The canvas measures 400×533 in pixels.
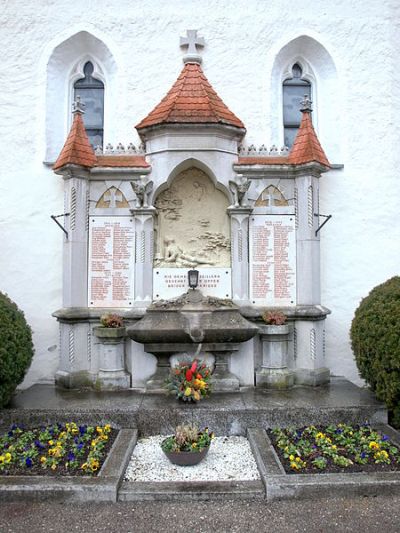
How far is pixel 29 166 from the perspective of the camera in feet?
24.3

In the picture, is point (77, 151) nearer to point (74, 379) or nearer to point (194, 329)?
point (194, 329)

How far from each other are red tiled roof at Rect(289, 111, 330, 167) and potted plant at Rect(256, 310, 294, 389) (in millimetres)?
2292

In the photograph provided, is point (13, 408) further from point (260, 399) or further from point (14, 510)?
point (260, 399)

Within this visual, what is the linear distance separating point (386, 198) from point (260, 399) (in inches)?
160

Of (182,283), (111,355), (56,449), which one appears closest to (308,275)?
(182,283)

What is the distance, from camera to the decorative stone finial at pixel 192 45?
718cm

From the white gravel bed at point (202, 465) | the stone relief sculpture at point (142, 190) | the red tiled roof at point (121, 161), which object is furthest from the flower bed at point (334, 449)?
the red tiled roof at point (121, 161)

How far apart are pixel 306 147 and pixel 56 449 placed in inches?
203

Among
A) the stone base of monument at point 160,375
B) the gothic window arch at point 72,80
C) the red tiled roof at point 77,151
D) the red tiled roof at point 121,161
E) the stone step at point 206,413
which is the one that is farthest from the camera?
the gothic window arch at point 72,80

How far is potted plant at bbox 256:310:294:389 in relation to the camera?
6316mm

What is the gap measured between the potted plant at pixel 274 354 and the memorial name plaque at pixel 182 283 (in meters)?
0.74

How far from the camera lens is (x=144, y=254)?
6.61 metres

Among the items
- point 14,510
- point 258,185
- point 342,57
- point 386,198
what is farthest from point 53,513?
point 342,57

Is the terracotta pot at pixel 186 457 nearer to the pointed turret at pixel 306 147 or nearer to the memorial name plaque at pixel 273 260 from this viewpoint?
the memorial name plaque at pixel 273 260
